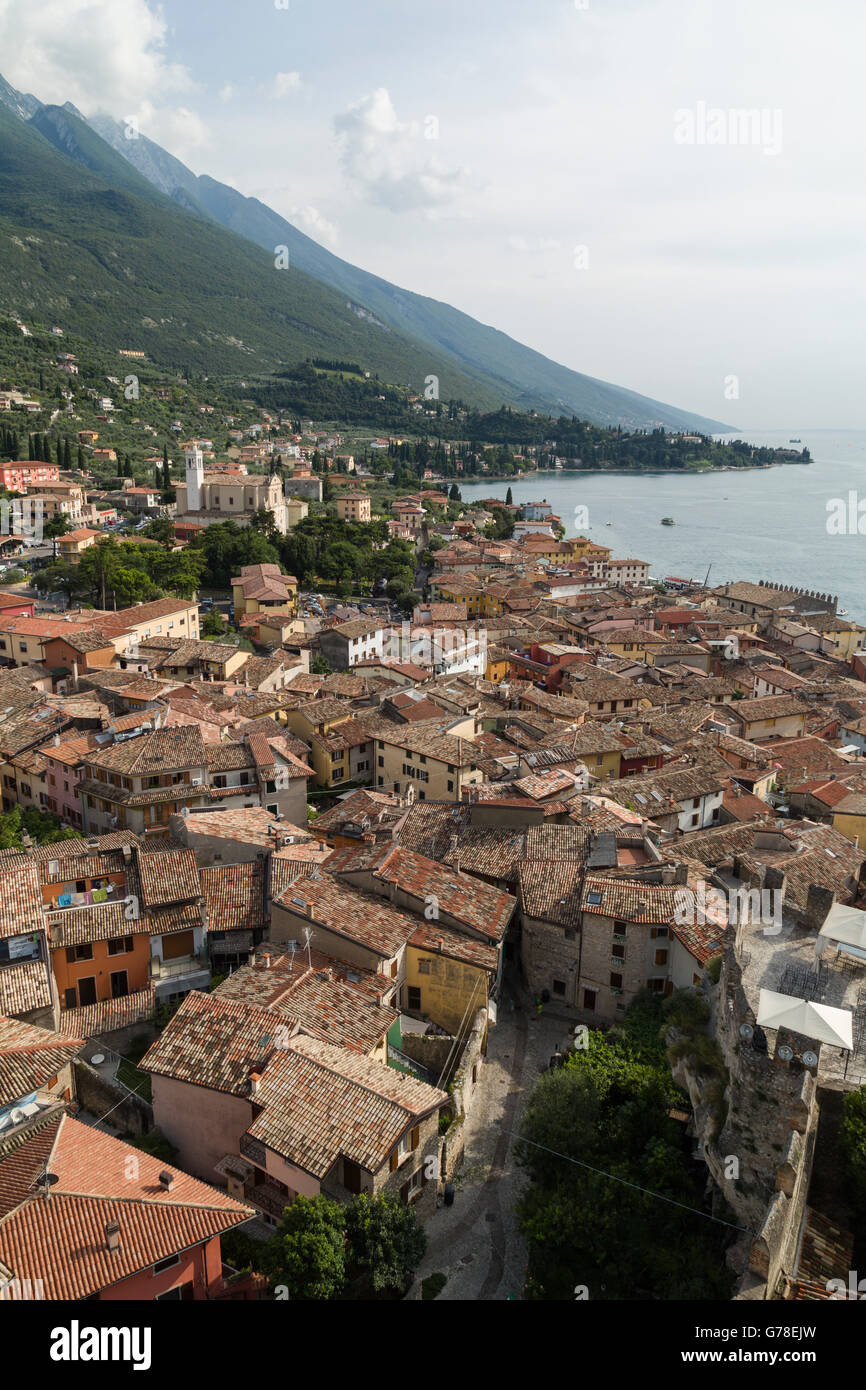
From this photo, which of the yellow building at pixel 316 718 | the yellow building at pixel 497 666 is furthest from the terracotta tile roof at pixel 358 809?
the yellow building at pixel 497 666

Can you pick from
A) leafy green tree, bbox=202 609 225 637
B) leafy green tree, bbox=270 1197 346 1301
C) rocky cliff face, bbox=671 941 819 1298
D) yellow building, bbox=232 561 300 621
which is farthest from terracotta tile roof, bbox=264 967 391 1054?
yellow building, bbox=232 561 300 621

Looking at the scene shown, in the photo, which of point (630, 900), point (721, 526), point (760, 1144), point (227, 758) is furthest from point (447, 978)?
point (721, 526)

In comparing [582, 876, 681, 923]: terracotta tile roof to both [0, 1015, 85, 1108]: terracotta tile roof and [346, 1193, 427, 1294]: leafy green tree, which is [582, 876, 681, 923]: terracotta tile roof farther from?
[0, 1015, 85, 1108]: terracotta tile roof

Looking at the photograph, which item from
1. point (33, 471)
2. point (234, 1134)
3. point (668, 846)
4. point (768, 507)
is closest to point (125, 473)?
point (33, 471)

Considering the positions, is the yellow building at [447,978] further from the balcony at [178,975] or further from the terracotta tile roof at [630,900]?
the balcony at [178,975]

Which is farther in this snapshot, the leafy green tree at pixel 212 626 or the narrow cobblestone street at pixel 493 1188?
the leafy green tree at pixel 212 626
